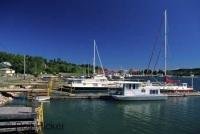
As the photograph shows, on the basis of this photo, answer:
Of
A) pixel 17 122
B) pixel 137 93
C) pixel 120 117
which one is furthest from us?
pixel 137 93

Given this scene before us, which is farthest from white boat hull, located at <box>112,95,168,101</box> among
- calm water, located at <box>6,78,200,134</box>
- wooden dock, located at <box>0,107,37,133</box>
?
wooden dock, located at <box>0,107,37,133</box>

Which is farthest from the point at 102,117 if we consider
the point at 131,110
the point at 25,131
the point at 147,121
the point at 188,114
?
the point at 25,131

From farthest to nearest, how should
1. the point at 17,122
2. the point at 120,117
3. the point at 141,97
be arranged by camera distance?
the point at 141,97 → the point at 120,117 → the point at 17,122

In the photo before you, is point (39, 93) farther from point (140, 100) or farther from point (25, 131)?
point (25, 131)

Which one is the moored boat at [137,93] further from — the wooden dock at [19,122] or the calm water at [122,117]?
the wooden dock at [19,122]

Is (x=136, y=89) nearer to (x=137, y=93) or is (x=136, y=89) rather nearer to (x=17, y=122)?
(x=137, y=93)

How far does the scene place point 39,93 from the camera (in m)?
57.0

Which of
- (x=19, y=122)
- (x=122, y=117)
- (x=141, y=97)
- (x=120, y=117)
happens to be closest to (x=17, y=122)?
(x=19, y=122)

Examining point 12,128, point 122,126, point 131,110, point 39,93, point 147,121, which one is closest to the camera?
point 12,128

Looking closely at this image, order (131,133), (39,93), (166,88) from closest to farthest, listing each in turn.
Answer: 1. (131,133)
2. (39,93)
3. (166,88)

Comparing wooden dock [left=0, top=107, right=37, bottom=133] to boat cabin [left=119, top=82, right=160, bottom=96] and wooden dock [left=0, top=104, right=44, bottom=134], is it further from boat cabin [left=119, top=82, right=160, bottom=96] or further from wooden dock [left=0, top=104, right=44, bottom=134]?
boat cabin [left=119, top=82, right=160, bottom=96]

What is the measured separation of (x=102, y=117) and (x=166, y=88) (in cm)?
3387

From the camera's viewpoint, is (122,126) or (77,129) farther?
(122,126)

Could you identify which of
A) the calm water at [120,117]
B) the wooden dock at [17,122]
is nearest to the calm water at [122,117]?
the calm water at [120,117]
